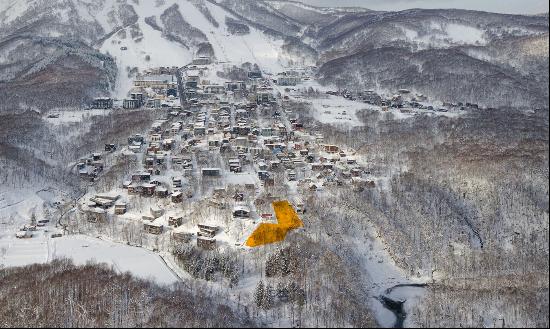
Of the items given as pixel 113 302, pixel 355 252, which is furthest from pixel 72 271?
pixel 355 252

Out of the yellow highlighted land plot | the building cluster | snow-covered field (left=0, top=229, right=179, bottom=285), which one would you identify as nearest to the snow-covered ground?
snow-covered field (left=0, top=229, right=179, bottom=285)

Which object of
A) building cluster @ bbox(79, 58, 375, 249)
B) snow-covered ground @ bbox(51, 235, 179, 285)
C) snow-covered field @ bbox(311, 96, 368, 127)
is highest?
snow-covered field @ bbox(311, 96, 368, 127)

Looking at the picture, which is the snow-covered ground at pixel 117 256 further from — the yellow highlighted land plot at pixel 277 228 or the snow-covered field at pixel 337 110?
the snow-covered field at pixel 337 110

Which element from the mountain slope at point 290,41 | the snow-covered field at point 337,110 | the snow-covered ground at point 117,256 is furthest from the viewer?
the mountain slope at point 290,41

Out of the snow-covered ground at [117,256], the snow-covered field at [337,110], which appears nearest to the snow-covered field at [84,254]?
the snow-covered ground at [117,256]

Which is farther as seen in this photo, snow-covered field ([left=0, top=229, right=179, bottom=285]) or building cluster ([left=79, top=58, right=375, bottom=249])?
building cluster ([left=79, top=58, right=375, bottom=249])

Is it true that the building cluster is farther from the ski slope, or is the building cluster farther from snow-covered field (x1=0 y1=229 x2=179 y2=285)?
the ski slope

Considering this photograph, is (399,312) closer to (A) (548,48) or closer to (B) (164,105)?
(A) (548,48)
